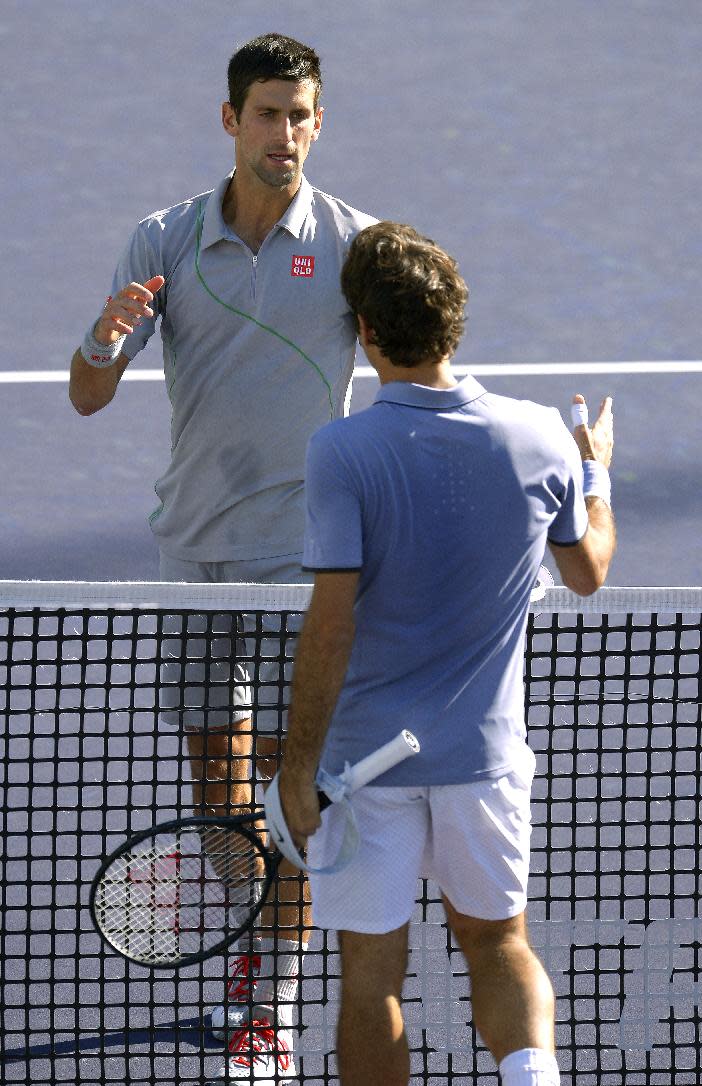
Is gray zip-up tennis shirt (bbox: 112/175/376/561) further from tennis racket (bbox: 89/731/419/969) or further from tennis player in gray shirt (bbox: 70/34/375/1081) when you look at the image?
tennis racket (bbox: 89/731/419/969)

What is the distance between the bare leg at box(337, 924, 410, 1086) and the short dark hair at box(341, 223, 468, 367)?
0.94m

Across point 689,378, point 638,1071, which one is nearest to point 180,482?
point 638,1071

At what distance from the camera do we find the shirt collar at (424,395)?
2.90 meters

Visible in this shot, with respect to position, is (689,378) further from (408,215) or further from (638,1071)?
(638,1071)

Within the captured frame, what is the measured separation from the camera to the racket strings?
3354 millimetres

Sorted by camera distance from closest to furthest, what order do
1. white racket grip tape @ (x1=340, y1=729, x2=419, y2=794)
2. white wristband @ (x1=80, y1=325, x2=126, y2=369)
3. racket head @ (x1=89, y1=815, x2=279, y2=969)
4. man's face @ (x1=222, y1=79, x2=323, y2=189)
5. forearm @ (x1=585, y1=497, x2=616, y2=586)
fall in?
white racket grip tape @ (x1=340, y1=729, x2=419, y2=794)
forearm @ (x1=585, y1=497, x2=616, y2=586)
racket head @ (x1=89, y1=815, x2=279, y2=969)
white wristband @ (x1=80, y1=325, x2=126, y2=369)
man's face @ (x1=222, y1=79, x2=323, y2=189)

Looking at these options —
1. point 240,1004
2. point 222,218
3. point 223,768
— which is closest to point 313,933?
point 240,1004

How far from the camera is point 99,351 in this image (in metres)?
3.78

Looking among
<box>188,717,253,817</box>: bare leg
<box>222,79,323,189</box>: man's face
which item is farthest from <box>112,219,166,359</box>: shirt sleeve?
<box>188,717,253,817</box>: bare leg

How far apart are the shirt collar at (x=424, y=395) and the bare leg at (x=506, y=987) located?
0.84 meters

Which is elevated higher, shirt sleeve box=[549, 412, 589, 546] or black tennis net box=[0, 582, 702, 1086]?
shirt sleeve box=[549, 412, 589, 546]

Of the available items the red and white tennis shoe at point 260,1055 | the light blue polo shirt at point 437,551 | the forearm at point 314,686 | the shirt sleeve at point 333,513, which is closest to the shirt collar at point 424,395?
the light blue polo shirt at point 437,551

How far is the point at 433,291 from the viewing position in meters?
2.88

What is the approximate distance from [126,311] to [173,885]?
1.10 meters
